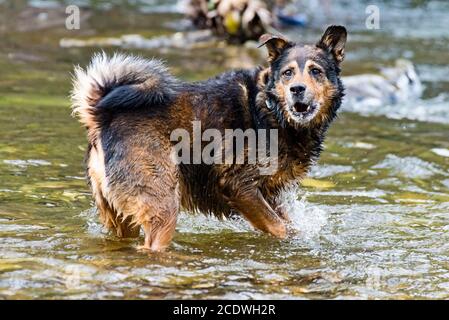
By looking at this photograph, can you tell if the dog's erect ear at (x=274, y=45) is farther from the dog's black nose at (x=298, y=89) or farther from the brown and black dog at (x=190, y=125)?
the dog's black nose at (x=298, y=89)

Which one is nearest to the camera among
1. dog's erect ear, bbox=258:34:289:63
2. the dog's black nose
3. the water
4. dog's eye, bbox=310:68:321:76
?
the water

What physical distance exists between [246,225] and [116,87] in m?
1.68

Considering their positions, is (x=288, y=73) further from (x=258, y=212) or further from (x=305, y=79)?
(x=258, y=212)

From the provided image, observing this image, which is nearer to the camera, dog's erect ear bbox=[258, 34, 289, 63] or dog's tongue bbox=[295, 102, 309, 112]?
dog's tongue bbox=[295, 102, 309, 112]

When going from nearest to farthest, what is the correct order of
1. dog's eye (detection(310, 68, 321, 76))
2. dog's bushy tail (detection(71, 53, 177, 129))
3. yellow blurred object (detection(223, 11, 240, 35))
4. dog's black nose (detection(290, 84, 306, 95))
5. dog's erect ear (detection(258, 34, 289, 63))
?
dog's bushy tail (detection(71, 53, 177, 129)), dog's black nose (detection(290, 84, 306, 95)), dog's eye (detection(310, 68, 321, 76)), dog's erect ear (detection(258, 34, 289, 63)), yellow blurred object (detection(223, 11, 240, 35))

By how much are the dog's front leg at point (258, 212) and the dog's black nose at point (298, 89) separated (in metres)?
0.82

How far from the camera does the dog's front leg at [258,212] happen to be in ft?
21.8

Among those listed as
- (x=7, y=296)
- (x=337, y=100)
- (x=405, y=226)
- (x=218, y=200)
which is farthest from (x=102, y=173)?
(x=405, y=226)

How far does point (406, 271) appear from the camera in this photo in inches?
237

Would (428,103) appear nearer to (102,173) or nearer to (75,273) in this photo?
(102,173)

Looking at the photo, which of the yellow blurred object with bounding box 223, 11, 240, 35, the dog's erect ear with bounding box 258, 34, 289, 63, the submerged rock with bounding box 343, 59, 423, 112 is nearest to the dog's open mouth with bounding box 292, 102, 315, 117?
the dog's erect ear with bounding box 258, 34, 289, 63

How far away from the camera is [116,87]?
6.53m

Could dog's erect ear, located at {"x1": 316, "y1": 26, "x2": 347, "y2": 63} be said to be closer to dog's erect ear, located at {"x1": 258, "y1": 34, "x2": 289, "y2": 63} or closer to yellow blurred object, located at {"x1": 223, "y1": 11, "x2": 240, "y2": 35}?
dog's erect ear, located at {"x1": 258, "y1": 34, "x2": 289, "y2": 63}

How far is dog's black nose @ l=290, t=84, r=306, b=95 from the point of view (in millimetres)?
6566
